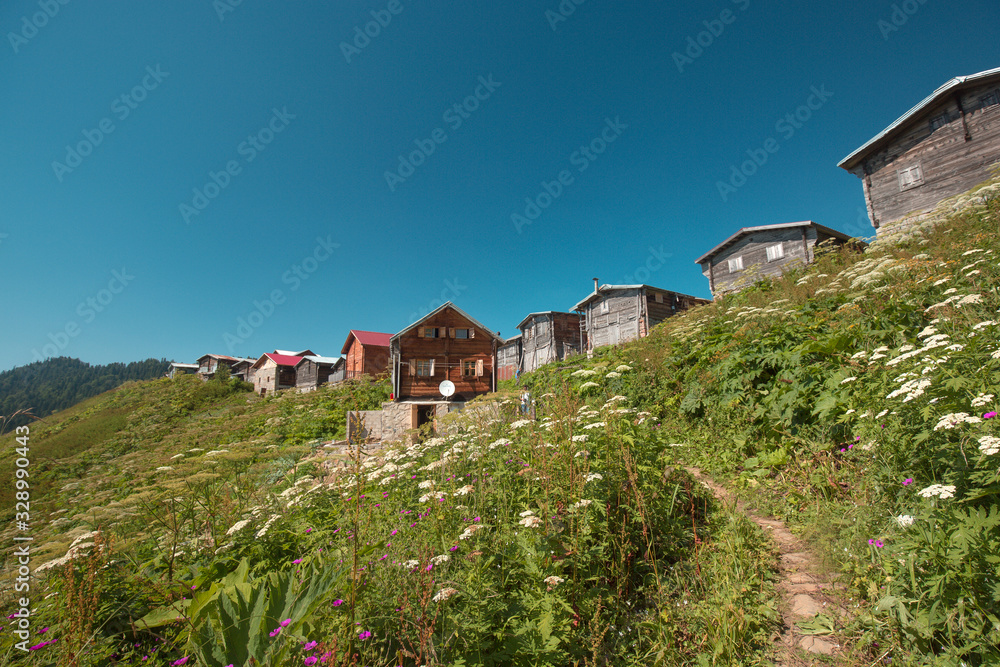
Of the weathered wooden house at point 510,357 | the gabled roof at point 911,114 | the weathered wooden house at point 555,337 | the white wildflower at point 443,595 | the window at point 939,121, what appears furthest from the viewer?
the weathered wooden house at point 510,357

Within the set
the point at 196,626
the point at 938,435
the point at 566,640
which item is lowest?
the point at 566,640

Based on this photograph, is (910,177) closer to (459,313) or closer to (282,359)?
(459,313)

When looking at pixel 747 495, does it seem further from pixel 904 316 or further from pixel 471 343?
pixel 471 343

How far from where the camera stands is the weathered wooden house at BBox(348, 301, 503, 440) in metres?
20.1

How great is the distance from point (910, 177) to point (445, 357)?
21.5 m

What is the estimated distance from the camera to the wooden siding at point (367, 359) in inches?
1246

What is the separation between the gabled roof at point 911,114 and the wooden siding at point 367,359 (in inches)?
1217

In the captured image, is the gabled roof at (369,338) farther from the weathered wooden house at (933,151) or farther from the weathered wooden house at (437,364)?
the weathered wooden house at (933,151)

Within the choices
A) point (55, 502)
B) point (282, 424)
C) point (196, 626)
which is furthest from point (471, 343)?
point (196, 626)

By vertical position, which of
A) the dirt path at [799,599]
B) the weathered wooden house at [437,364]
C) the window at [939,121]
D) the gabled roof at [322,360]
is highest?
the window at [939,121]

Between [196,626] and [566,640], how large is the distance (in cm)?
220

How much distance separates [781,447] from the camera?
4805mm

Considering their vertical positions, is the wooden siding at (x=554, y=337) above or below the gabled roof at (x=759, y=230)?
below

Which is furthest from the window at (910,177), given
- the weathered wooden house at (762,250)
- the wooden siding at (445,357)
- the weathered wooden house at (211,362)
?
the weathered wooden house at (211,362)
